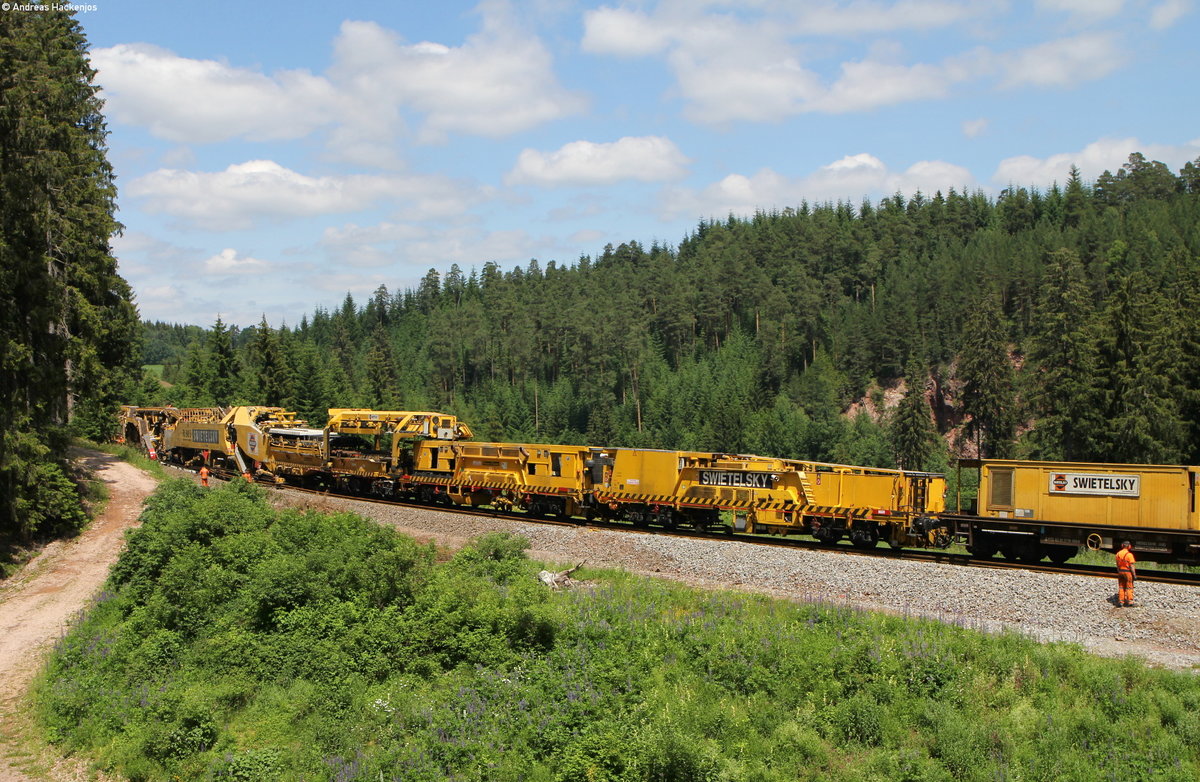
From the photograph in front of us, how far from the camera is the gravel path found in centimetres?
1606

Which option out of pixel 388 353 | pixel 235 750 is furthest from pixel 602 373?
pixel 235 750

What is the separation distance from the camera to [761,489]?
26.5 m

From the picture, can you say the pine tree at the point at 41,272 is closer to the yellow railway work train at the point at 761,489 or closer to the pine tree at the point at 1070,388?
the yellow railway work train at the point at 761,489

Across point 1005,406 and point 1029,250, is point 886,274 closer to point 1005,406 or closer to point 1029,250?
point 1029,250

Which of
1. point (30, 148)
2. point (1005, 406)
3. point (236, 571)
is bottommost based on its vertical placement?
point (236, 571)

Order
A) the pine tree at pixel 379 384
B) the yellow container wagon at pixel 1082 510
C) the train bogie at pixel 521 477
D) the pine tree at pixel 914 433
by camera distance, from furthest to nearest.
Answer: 1. the pine tree at pixel 379 384
2. the pine tree at pixel 914 433
3. the train bogie at pixel 521 477
4. the yellow container wagon at pixel 1082 510

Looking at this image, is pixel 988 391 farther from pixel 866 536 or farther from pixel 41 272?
pixel 41 272

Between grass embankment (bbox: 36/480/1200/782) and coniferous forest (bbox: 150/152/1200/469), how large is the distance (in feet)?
130

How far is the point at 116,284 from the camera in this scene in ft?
132

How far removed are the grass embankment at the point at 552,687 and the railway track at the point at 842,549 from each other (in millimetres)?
6126

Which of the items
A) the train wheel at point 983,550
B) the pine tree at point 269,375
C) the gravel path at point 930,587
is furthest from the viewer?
the pine tree at point 269,375

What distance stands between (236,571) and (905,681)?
17.0 meters

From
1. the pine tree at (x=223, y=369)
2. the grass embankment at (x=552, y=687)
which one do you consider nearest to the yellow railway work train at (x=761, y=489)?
the grass embankment at (x=552, y=687)

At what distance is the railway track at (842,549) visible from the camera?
20.7 m
